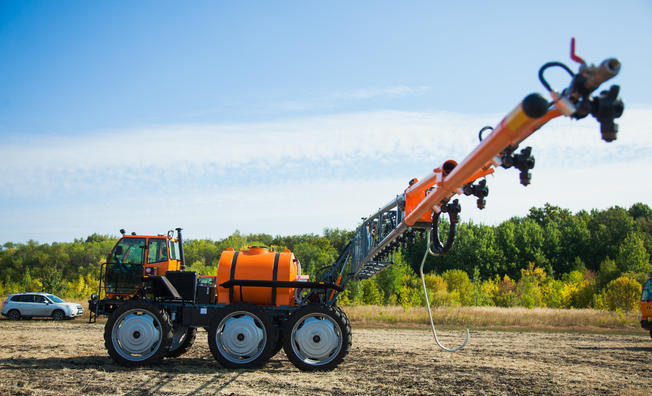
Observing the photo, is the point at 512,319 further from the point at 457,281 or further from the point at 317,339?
the point at 457,281

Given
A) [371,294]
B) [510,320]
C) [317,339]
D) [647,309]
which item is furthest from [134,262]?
[371,294]

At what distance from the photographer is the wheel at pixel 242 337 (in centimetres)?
1302

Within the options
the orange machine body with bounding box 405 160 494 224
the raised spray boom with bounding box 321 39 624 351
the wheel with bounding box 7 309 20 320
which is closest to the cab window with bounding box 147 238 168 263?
the raised spray boom with bounding box 321 39 624 351

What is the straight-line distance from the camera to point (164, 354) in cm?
1327

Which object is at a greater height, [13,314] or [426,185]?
[426,185]

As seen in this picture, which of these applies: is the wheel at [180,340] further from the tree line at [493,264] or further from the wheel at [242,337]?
the tree line at [493,264]

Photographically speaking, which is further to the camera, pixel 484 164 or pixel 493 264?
pixel 493 264

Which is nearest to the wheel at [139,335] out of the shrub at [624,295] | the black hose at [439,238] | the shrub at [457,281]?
the black hose at [439,238]

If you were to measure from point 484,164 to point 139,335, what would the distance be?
10.2m

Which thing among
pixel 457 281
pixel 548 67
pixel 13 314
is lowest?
pixel 13 314

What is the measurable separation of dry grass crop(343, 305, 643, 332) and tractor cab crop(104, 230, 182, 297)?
1783cm

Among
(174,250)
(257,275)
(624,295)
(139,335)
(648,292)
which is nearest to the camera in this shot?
(139,335)

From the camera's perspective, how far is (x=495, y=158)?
21.3 ft

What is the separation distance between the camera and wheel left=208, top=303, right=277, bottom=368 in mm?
13023
